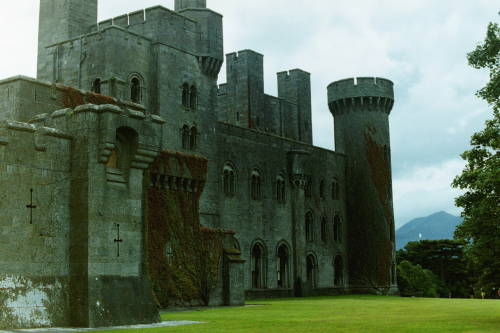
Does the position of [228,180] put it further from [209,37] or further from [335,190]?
[335,190]

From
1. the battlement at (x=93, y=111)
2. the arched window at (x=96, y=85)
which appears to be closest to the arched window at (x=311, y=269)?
the arched window at (x=96, y=85)

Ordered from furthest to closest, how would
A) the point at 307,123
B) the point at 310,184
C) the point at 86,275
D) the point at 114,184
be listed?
the point at 307,123
the point at 310,184
the point at 114,184
the point at 86,275

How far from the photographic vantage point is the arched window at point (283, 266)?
48.7 meters

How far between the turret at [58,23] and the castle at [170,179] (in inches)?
3.5

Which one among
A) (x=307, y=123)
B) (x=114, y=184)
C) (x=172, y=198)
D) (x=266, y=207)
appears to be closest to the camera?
(x=114, y=184)

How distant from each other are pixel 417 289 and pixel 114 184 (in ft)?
161

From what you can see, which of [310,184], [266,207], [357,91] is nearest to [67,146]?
[266,207]

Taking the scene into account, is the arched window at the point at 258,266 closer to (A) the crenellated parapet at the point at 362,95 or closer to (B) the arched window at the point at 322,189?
(B) the arched window at the point at 322,189

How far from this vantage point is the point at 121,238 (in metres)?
20.1

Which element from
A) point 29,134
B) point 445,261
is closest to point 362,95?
point 445,261

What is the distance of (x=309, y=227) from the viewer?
5216cm

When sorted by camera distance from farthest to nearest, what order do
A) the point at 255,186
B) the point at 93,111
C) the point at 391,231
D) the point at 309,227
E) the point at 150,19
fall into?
the point at 391,231
the point at 309,227
the point at 255,186
the point at 150,19
the point at 93,111

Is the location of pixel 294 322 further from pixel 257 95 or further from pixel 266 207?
pixel 257 95

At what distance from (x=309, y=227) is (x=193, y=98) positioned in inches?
631
